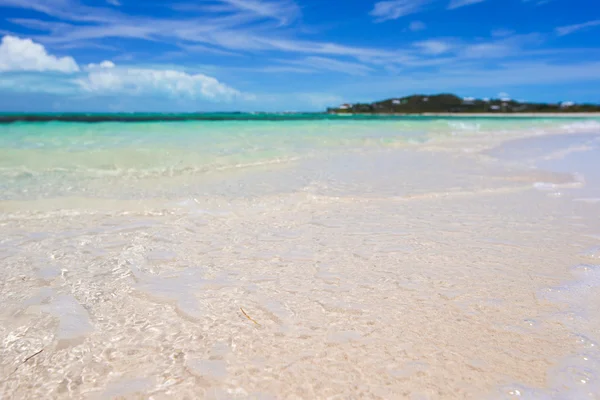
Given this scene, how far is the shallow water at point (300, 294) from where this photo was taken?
1.94 metres

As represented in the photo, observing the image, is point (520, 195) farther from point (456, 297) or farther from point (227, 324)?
Answer: point (227, 324)

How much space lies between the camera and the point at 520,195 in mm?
6141

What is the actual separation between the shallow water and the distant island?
404ft

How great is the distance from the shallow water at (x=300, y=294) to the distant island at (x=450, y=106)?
404 feet

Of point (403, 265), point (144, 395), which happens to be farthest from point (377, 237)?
point (144, 395)

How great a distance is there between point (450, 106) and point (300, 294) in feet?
442

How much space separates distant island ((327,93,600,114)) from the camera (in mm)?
113100

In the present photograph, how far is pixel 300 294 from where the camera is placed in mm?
2807

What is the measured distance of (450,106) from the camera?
413 feet

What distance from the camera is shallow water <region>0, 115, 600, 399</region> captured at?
1.94 m

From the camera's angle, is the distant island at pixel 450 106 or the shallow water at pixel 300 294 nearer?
the shallow water at pixel 300 294

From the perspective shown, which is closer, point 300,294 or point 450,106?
point 300,294

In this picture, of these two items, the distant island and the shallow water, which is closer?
the shallow water

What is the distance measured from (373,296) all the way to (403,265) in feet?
2.20
